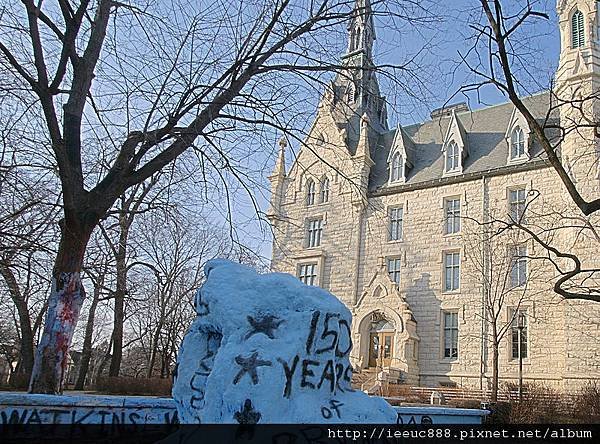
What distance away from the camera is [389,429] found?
5977 millimetres

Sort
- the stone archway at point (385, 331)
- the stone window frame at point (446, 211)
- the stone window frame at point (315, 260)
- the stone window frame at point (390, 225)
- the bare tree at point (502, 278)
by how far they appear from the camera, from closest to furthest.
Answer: the bare tree at point (502, 278), the stone archway at point (385, 331), the stone window frame at point (446, 211), the stone window frame at point (390, 225), the stone window frame at point (315, 260)

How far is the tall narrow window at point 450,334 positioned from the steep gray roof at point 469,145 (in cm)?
831

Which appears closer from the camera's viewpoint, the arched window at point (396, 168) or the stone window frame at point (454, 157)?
the stone window frame at point (454, 157)

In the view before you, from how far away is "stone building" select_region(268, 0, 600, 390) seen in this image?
25422 mm

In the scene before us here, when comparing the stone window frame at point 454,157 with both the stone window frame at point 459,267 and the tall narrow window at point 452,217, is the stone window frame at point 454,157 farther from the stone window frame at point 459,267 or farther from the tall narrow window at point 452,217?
the stone window frame at point 459,267

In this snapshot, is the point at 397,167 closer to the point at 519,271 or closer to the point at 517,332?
the point at 519,271

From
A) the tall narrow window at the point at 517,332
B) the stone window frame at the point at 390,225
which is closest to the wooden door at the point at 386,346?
the stone window frame at the point at 390,225

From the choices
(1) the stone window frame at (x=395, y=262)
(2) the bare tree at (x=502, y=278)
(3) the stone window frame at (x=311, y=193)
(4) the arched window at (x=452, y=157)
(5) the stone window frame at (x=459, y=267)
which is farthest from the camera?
(3) the stone window frame at (x=311, y=193)

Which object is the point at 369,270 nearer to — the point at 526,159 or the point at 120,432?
the point at 526,159

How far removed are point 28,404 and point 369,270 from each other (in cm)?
2665

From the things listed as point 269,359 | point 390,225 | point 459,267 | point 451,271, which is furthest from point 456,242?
point 269,359

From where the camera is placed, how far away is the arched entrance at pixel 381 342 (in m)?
30.0

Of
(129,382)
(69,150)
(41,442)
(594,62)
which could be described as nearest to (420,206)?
(594,62)

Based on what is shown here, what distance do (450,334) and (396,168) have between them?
1117 centimetres
